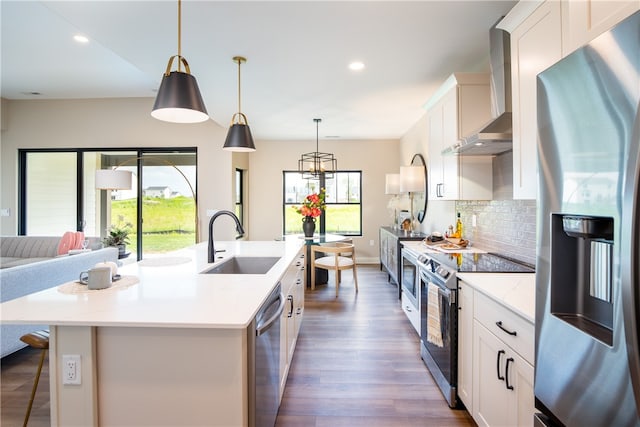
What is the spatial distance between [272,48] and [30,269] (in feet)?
9.29

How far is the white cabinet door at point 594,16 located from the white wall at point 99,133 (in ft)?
17.5

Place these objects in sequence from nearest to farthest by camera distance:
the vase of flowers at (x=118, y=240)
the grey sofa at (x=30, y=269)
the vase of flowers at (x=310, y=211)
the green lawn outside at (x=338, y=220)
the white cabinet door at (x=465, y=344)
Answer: the white cabinet door at (x=465, y=344) → the grey sofa at (x=30, y=269) → the vase of flowers at (x=310, y=211) → the vase of flowers at (x=118, y=240) → the green lawn outside at (x=338, y=220)

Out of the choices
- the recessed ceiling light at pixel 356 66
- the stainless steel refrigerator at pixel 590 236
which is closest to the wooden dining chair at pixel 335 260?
the recessed ceiling light at pixel 356 66

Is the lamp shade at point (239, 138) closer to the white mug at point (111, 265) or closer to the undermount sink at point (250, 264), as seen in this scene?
the undermount sink at point (250, 264)

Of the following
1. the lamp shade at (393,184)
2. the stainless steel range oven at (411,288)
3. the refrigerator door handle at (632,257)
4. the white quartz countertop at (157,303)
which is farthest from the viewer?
the lamp shade at (393,184)

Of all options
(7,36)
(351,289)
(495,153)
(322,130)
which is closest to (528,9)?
(495,153)

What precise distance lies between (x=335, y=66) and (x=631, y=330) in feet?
9.73

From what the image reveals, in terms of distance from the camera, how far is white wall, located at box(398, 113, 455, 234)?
13.2 feet

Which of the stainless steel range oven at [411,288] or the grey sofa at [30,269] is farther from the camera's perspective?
the stainless steel range oven at [411,288]

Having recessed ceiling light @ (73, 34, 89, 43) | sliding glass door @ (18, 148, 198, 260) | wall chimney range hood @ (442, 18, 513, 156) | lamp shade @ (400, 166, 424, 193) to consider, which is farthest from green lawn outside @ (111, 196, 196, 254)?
wall chimney range hood @ (442, 18, 513, 156)

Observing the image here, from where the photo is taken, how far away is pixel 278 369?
5.90ft

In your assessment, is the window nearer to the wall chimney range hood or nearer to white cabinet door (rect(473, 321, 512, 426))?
the wall chimney range hood

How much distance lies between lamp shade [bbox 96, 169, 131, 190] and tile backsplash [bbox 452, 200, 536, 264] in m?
4.90

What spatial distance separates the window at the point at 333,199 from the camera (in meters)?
6.79
